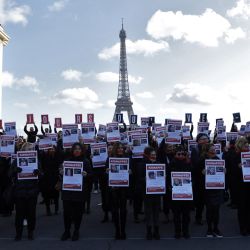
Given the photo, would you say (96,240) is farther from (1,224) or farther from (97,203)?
(97,203)

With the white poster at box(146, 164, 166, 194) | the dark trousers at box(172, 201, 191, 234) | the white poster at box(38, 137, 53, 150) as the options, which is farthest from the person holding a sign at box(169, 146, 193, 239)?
the white poster at box(38, 137, 53, 150)

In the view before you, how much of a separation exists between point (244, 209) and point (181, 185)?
1574 millimetres

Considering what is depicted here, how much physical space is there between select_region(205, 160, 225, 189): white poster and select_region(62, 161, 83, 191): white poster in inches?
103

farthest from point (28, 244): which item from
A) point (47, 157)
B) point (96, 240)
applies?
point (47, 157)

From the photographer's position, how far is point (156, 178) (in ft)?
29.6

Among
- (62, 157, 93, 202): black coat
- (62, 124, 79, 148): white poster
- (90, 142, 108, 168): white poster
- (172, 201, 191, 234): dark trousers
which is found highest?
(62, 124, 79, 148): white poster

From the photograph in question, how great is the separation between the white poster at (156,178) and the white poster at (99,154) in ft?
7.78

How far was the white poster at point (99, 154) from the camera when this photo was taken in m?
11.1

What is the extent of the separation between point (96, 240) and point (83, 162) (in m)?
1.64

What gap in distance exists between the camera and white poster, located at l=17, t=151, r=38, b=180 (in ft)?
29.6

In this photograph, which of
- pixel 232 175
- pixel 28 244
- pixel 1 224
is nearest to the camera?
pixel 28 244

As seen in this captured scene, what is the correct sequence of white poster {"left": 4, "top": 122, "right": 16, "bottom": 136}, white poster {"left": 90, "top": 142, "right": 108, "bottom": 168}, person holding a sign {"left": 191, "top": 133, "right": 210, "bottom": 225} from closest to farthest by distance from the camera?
person holding a sign {"left": 191, "top": 133, "right": 210, "bottom": 225} → white poster {"left": 90, "top": 142, "right": 108, "bottom": 168} → white poster {"left": 4, "top": 122, "right": 16, "bottom": 136}

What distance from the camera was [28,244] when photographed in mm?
8695

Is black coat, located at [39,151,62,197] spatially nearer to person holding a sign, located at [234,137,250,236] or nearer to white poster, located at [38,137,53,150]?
white poster, located at [38,137,53,150]
